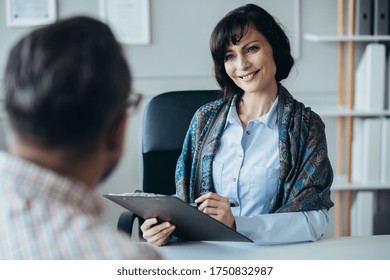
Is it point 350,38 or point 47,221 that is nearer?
point 47,221

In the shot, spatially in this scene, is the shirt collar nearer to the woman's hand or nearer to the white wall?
the woman's hand

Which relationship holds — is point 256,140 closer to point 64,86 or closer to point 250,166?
point 250,166

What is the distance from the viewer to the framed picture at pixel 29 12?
225 cm

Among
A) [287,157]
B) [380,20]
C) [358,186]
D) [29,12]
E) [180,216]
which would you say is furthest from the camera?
[358,186]

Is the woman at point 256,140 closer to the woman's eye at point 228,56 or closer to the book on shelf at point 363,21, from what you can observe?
the woman's eye at point 228,56

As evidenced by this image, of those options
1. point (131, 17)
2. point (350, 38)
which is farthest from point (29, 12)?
point (350, 38)

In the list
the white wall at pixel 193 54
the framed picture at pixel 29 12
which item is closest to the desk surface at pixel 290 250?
the white wall at pixel 193 54

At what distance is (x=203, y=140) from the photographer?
154cm

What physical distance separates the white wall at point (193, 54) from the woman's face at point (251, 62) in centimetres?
84

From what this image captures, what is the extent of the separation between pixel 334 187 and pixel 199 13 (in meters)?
0.86

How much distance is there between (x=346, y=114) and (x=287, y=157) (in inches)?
43.0

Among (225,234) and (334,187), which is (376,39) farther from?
(225,234)

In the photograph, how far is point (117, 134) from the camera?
22.5 inches

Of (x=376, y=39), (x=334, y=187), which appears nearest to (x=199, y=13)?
(x=376, y=39)
